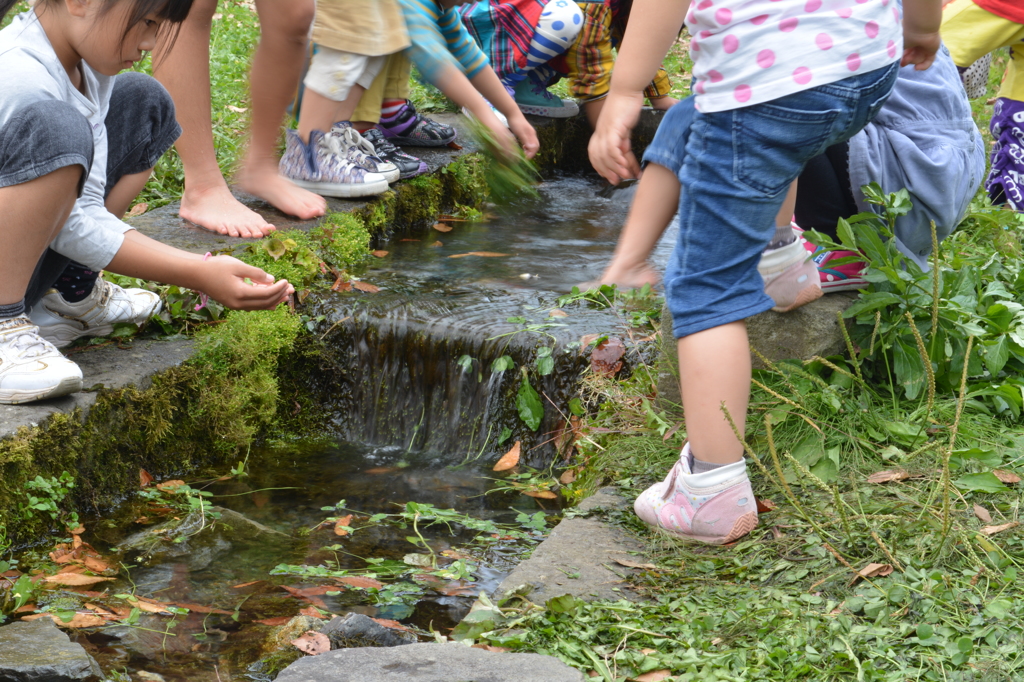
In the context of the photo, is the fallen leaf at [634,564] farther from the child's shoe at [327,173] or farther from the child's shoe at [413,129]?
the child's shoe at [413,129]

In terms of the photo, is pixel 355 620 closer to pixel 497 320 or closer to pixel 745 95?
pixel 745 95

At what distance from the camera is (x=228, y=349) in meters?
3.06

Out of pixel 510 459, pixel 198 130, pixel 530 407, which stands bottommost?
pixel 510 459

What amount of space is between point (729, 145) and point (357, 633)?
1.27 metres

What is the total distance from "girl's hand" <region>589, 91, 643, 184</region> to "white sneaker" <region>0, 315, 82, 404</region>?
4.86ft

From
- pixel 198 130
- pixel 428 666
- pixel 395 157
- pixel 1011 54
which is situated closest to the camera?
pixel 428 666

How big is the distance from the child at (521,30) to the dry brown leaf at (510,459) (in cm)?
259

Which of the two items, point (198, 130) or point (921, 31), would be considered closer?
point (921, 31)

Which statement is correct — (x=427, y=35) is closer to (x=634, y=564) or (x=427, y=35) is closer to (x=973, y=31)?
(x=634, y=564)

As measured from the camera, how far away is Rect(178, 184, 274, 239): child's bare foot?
3.57 meters

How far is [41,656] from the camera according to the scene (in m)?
1.76

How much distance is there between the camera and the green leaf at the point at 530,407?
3129 millimetres

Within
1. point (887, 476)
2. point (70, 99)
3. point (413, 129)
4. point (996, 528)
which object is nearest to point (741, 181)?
point (887, 476)

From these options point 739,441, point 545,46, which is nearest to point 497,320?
point 739,441
